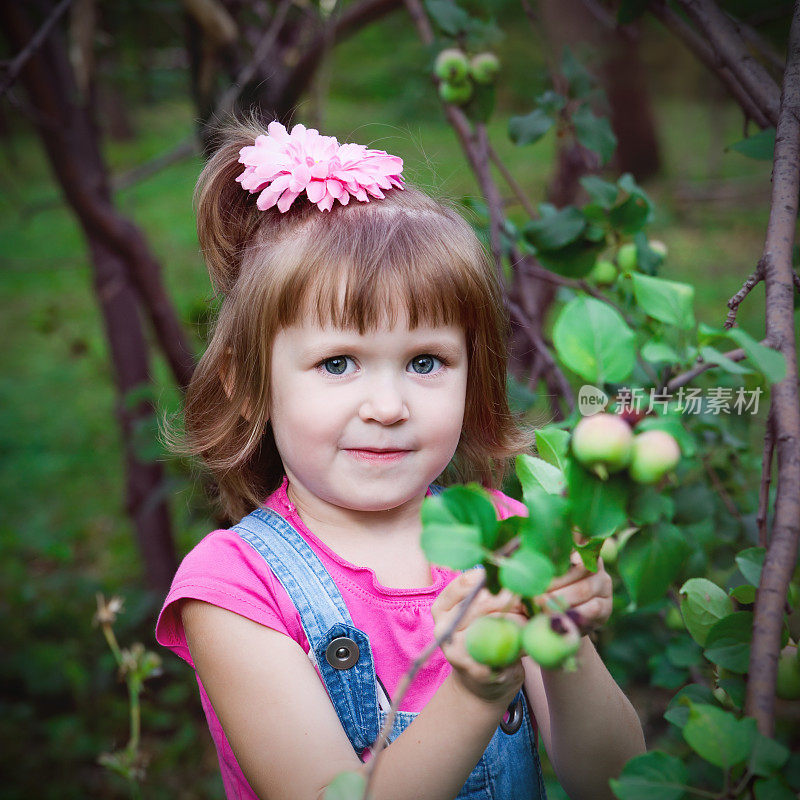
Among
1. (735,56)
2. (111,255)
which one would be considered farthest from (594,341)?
(111,255)

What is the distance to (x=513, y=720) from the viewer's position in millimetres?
1019

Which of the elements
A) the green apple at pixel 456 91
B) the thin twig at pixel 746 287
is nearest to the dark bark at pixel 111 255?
the green apple at pixel 456 91

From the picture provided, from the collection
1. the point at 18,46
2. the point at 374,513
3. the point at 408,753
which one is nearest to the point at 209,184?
the point at 374,513

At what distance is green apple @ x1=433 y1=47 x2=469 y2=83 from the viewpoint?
132 centimetres

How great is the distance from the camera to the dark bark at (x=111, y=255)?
1878 mm

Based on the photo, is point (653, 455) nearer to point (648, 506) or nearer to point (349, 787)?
point (648, 506)

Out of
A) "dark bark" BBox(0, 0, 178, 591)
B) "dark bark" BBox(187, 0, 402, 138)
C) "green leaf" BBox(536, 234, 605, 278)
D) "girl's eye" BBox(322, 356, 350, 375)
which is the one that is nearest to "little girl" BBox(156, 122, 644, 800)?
"girl's eye" BBox(322, 356, 350, 375)

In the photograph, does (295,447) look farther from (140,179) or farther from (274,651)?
(140,179)

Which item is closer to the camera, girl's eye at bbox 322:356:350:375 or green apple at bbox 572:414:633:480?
green apple at bbox 572:414:633:480

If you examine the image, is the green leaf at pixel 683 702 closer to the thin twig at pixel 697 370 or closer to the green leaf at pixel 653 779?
the green leaf at pixel 653 779

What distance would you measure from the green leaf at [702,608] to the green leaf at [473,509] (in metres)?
0.29

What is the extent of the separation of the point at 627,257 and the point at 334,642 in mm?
683

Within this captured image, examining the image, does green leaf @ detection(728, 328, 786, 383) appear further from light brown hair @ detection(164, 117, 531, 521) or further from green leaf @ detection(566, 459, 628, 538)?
light brown hair @ detection(164, 117, 531, 521)

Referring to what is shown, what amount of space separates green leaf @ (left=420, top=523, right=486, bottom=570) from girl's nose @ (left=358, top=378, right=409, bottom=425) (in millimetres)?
391
